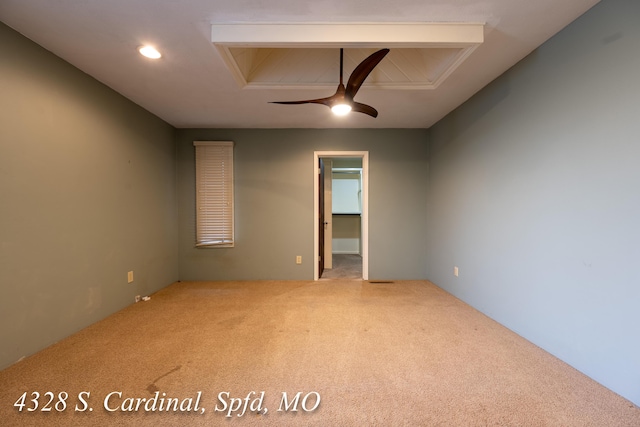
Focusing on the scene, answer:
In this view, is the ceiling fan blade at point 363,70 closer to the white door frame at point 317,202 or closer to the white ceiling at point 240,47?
the white ceiling at point 240,47

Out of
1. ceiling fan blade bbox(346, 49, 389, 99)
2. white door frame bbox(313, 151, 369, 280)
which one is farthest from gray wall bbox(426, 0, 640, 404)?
white door frame bbox(313, 151, 369, 280)

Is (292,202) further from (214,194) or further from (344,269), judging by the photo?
(344,269)

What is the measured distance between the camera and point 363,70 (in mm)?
1850

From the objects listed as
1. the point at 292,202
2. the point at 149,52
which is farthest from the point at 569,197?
the point at 149,52

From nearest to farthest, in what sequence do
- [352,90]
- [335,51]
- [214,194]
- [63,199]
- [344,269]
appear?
[352,90], [63,199], [335,51], [214,194], [344,269]

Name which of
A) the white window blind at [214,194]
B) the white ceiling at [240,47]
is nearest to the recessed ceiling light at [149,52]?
the white ceiling at [240,47]

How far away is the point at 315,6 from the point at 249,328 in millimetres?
2549

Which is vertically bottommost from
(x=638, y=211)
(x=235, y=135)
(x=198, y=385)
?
(x=198, y=385)

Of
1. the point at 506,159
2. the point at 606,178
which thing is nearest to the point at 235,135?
the point at 506,159

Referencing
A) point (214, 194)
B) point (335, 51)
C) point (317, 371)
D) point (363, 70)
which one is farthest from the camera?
point (214, 194)

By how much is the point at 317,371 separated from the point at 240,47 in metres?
2.41

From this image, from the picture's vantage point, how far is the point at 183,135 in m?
3.86

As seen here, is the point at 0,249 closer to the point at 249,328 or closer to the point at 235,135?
the point at 249,328

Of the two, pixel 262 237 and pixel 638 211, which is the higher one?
pixel 638 211
